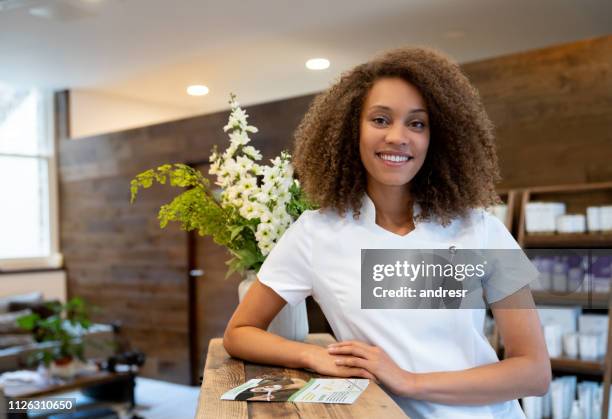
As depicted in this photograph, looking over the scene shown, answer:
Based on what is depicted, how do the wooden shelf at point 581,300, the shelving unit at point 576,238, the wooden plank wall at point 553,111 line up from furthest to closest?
the wooden plank wall at point 553,111
the shelving unit at point 576,238
the wooden shelf at point 581,300

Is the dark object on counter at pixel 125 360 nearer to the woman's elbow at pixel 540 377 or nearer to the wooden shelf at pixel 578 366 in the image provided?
the wooden shelf at pixel 578 366

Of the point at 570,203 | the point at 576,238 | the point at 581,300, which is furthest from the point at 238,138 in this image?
the point at 570,203

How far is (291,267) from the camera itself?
1121mm

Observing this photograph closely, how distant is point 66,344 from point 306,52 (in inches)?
102

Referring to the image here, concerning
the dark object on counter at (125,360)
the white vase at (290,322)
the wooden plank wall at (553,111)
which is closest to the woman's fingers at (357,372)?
the white vase at (290,322)

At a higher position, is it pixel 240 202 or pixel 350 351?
pixel 240 202

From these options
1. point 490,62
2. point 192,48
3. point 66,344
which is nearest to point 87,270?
point 66,344

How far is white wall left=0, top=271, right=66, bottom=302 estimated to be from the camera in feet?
18.5

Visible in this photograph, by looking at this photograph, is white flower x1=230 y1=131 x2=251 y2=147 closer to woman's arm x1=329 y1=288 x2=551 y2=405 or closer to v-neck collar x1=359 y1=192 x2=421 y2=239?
v-neck collar x1=359 y1=192 x2=421 y2=239

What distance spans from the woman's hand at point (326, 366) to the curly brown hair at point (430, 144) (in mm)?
256

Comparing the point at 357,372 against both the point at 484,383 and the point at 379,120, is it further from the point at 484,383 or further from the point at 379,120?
the point at 379,120

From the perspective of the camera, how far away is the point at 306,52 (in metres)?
4.54

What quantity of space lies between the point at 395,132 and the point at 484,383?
44 centimetres

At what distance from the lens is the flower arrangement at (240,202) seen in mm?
1332
